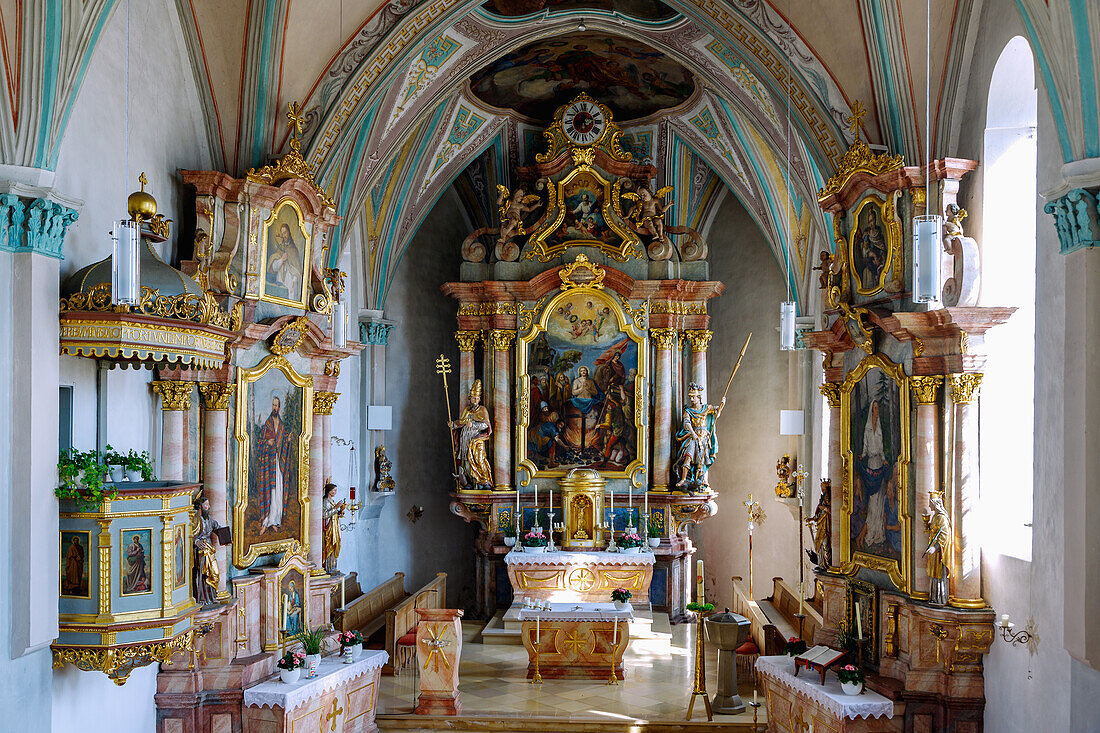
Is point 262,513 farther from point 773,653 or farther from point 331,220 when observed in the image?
point 773,653

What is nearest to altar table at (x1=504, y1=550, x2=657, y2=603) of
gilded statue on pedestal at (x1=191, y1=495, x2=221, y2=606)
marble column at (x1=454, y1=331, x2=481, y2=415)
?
marble column at (x1=454, y1=331, x2=481, y2=415)

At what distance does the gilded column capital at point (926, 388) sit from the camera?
32.4ft

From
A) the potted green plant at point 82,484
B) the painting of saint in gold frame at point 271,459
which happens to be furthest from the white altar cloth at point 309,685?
the potted green plant at point 82,484

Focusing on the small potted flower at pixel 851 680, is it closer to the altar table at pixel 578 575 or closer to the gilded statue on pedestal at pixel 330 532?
the gilded statue on pedestal at pixel 330 532

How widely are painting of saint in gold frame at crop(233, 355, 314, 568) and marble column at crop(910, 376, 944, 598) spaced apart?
6.91 metres

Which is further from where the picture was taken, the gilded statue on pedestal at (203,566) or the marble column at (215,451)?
the marble column at (215,451)

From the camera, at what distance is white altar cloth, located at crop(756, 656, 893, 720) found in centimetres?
962

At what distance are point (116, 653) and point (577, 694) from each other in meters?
6.78

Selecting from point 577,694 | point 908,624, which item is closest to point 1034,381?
point 908,624

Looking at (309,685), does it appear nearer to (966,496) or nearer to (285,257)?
(285,257)

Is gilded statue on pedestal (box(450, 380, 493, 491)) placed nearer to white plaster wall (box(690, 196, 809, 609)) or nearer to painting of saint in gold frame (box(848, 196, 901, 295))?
white plaster wall (box(690, 196, 809, 609))

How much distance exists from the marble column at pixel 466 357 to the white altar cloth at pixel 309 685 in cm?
745

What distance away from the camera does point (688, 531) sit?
Answer: 20.1 meters

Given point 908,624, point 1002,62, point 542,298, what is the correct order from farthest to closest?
point 542,298 < point 908,624 < point 1002,62
